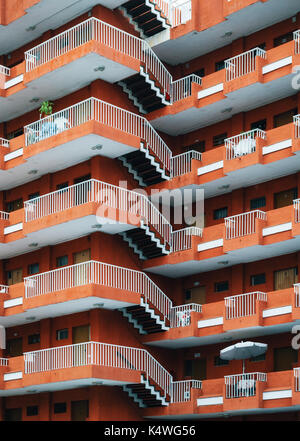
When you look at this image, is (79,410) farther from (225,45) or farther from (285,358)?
(225,45)

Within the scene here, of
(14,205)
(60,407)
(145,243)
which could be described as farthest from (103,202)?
(60,407)

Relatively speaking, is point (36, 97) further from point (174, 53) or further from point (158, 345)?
point (158, 345)

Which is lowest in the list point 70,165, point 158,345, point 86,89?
point 158,345

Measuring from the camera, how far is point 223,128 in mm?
51875

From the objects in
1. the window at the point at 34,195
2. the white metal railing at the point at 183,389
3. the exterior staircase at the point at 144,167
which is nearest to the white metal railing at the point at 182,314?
the white metal railing at the point at 183,389

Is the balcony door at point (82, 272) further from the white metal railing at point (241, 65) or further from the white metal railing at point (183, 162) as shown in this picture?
the white metal railing at point (241, 65)

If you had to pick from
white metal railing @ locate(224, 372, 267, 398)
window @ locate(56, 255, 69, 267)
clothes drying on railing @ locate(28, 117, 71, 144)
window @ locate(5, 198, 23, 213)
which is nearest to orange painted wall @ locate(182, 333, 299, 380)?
white metal railing @ locate(224, 372, 267, 398)

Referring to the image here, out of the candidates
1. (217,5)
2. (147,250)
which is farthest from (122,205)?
(217,5)

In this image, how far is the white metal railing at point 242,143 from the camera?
156 feet

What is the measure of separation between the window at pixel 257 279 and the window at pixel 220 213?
406cm

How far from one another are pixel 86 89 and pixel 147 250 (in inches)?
376

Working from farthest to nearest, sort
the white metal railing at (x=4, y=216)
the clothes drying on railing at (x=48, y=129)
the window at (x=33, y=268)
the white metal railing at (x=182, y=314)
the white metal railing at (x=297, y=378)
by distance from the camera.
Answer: the white metal railing at (x=4, y=216), the window at (x=33, y=268), the clothes drying on railing at (x=48, y=129), the white metal railing at (x=182, y=314), the white metal railing at (x=297, y=378)

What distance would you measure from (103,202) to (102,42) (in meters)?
8.58

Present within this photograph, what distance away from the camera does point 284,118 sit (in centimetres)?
4881
